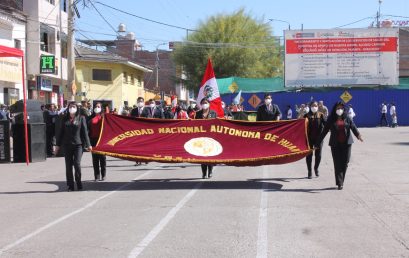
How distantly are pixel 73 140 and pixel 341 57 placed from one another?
34975mm

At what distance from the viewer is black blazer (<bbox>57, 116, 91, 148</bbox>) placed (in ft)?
39.7

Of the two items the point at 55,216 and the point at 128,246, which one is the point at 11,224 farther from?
the point at 128,246

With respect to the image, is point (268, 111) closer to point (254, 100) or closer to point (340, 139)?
point (340, 139)

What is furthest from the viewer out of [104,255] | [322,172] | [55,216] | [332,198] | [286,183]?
[322,172]

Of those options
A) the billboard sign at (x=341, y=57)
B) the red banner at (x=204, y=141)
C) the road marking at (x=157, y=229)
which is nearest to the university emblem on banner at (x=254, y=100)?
the billboard sign at (x=341, y=57)

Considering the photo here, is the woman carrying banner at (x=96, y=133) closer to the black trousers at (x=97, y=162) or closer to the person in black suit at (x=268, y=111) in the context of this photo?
the black trousers at (x=97, y=162)

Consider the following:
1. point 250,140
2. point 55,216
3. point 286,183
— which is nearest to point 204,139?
point 250,140

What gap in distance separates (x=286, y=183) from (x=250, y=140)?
1232 mm

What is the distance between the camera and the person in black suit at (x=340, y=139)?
11.7 meters

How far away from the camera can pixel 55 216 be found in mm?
9289

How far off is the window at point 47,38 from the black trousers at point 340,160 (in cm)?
2905

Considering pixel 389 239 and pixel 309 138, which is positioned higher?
pixel 309 138

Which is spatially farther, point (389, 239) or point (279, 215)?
point (279, 215)

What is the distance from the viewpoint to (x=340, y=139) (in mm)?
11828
